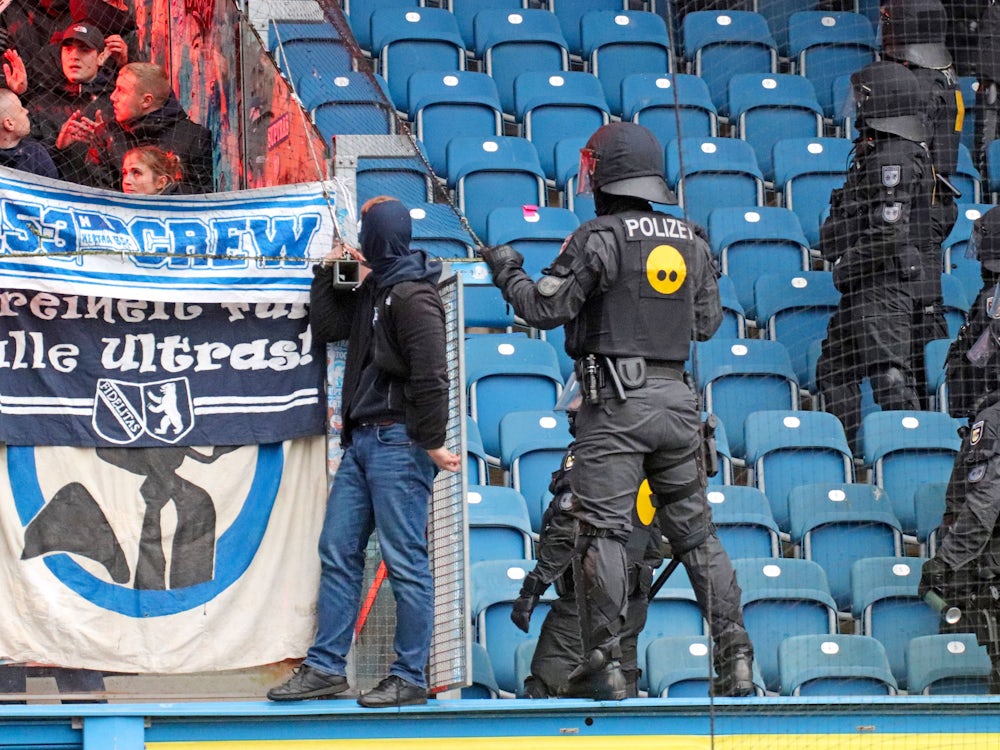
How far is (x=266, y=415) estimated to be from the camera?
616 cm

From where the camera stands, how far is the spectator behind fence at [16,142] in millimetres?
6742

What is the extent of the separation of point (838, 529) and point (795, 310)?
1.68 metres

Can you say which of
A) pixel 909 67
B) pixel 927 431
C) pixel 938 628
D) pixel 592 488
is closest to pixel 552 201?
pixel 909 67

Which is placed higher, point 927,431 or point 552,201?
point 552,201

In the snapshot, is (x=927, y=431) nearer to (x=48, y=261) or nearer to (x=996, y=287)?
(x=996, y=287)

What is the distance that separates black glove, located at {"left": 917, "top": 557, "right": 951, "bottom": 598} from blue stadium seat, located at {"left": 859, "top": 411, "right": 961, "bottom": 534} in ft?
2.44

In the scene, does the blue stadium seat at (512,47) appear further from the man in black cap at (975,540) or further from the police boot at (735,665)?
the police boot at (735,665)

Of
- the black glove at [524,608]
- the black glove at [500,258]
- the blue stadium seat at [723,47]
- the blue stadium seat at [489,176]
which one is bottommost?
the black glove at [524,608]

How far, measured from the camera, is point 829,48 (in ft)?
36.8

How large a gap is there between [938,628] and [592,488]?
236 cm

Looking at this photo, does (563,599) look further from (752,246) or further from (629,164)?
(752,246)

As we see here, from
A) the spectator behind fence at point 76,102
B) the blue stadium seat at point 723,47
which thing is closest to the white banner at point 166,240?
the spectator behind fence at point 76,102

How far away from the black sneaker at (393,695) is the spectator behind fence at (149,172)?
223 cm

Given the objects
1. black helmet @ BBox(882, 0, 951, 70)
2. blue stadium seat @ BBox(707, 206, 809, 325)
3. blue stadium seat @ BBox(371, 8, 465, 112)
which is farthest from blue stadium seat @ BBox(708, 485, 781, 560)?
blue stadium seat @ BBox(371, 8, 465, 112)
